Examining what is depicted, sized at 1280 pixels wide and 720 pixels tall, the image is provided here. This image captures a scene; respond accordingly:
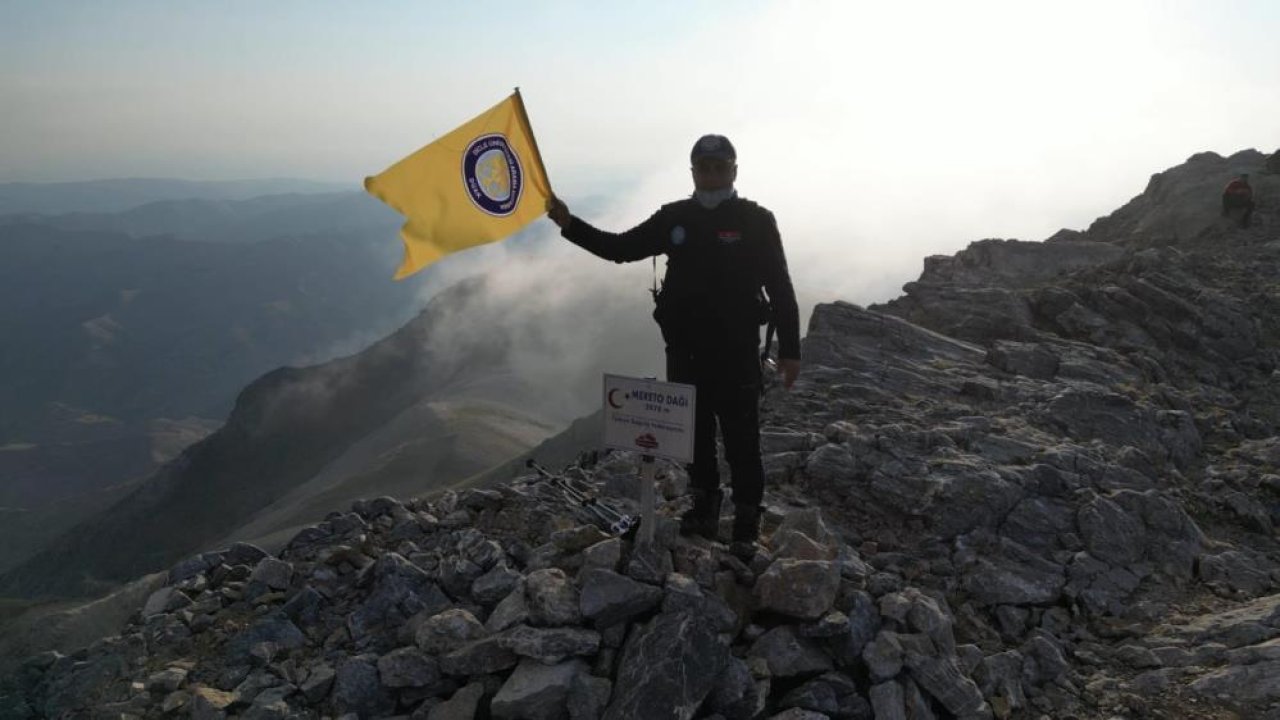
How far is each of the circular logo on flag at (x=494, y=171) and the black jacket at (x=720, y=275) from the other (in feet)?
4.14

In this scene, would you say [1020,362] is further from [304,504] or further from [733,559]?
[304,504]

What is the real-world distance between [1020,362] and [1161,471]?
380 centimetres

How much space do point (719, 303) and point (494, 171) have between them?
2768 mm

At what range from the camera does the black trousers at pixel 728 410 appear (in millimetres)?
6527

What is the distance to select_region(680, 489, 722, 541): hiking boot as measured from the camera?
22.7ft

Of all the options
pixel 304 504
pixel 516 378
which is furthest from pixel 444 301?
pixel 304 504

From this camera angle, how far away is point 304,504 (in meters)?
55.9

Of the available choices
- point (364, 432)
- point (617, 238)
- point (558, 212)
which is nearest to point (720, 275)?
point (617, 238)

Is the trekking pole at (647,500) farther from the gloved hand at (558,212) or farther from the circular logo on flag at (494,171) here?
the circular logo on flag at (494,171)

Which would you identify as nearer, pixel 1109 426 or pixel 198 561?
pixel 198 561

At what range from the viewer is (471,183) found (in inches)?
290

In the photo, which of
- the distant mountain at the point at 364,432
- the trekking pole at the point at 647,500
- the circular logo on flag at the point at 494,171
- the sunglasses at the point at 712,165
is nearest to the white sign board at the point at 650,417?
the trekking pole at the point at 647,500

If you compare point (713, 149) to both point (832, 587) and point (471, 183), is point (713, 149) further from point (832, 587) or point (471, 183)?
point (832, 587)

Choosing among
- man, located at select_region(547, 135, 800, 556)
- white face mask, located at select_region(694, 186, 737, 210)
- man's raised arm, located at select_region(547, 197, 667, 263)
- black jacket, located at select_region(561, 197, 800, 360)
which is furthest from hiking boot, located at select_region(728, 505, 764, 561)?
white face mask, located at select_region(694, 186, 737, 210)
